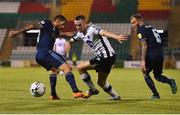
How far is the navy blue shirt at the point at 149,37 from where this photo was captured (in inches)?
437

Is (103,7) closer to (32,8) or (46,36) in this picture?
Answer: (32,8)

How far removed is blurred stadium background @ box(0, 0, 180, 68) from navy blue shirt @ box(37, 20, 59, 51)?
3023 cm

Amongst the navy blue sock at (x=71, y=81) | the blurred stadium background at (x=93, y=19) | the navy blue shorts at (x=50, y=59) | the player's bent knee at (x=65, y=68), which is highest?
the navy blue shorts at (x=50, y=59)

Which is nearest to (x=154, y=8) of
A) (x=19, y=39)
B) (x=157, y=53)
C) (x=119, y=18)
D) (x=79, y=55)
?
(x=119, y=18)

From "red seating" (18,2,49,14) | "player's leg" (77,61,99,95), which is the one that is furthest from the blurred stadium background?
"player's leg" (77,61,99,95)

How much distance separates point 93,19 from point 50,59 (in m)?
35.1

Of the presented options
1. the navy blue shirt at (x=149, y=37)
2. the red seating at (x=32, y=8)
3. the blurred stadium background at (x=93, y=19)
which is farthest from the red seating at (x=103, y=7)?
the navy blue shirt at (x=149, y=37)

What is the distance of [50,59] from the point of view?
10.8 metres

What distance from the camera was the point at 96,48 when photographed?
1088cm

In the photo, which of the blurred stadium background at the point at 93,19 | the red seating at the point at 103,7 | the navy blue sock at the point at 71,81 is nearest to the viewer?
the navy blue sock at the point at 71,81

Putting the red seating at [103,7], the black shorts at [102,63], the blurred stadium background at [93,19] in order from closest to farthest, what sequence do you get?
1. the black shorts at [102,63]
2. the blurred stadium background at [93,19]
3. the red seating at [103,7]

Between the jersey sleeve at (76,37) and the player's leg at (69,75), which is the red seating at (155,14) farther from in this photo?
the player's leg at (69,75)

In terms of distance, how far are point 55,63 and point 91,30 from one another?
1.09 metres

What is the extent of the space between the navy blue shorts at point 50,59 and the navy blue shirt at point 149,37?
1.90m
